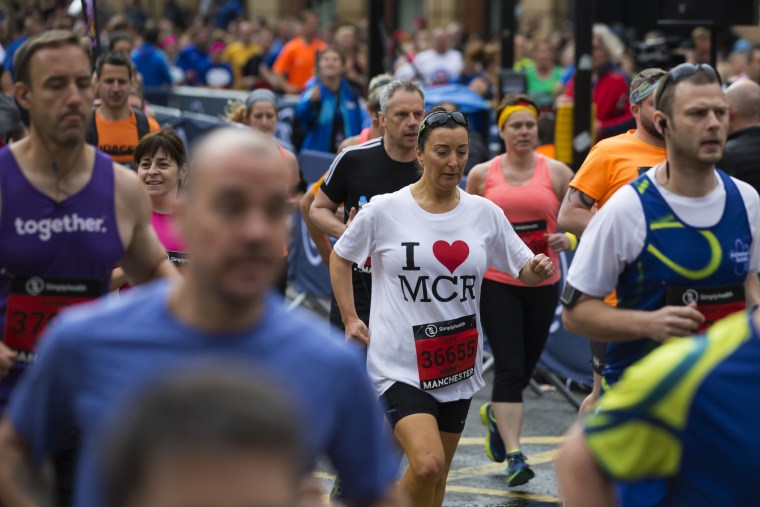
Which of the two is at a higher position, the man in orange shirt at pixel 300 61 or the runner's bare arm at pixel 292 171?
the runner's bare arm at pixel 292 171

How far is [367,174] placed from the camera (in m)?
7.43

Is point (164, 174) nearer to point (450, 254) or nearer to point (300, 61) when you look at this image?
point (450, 254)

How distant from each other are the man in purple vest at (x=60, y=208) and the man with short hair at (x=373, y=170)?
9.86ft

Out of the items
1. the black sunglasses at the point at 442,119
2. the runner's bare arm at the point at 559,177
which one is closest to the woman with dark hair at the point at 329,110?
the runner's bare arm at the point at 559,177

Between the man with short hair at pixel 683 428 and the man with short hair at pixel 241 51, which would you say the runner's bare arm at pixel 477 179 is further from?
the man with short hair at pixel 241 51

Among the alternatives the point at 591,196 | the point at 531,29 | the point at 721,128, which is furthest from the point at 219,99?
the point at 721,128

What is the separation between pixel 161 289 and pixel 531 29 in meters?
24.7

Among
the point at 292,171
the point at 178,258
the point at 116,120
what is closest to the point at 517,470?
the point at 178,258

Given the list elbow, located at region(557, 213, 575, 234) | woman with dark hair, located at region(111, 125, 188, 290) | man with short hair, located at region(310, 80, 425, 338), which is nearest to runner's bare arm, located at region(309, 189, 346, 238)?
man with short hair, located at region(310, 80, 425, 338)

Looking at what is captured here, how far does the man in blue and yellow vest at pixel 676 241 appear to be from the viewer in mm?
4527

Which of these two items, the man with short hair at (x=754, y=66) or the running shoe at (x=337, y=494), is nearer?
the running shoe at (x=337, y=494)

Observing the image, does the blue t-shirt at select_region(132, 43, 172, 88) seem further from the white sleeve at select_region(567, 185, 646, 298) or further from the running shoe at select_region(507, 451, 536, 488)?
the white sleeve at select_region(567, 185, 646, 298)

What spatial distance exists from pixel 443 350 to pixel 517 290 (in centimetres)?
198

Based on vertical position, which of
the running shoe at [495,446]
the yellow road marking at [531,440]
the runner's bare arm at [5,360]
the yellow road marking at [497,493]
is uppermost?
the runner's bare arm at [5,360]
